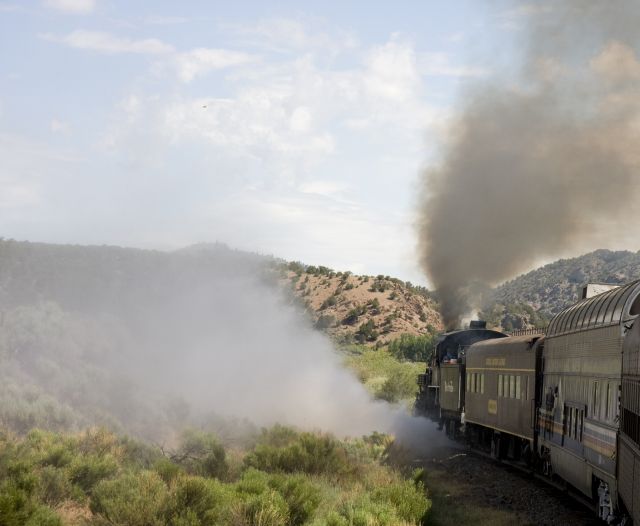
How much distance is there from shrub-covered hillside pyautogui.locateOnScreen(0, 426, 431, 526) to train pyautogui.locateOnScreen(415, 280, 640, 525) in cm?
317

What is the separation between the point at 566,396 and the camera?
64.8 ft

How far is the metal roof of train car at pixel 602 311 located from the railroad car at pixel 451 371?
12.8m

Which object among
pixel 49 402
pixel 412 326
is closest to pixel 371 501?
pixel 49 402

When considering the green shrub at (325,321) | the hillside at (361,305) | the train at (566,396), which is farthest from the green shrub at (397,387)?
the green shrub at (325,321)

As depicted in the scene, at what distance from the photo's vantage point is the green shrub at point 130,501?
16.3 meters

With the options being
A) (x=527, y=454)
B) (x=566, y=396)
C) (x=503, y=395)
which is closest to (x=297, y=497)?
(x=566, y=396)

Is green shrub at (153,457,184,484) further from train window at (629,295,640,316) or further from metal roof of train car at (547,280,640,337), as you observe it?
train window at (629,295,640,316)

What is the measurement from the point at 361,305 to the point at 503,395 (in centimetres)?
6826

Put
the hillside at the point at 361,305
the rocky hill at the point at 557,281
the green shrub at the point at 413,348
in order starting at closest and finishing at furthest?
the green shrub at the point at 413,348 < the hillside at the point at 361,305 < the rocky hill at the point at 557,281

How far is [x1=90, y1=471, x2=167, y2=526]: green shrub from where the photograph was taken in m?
16.3

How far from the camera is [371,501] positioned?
18.5 meters

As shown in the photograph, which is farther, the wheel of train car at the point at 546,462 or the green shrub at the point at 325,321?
the green shrub at the point at 325,321

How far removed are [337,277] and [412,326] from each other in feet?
46.9

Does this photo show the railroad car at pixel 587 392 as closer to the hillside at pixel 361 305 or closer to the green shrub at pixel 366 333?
the hillside at pixel 361 305
